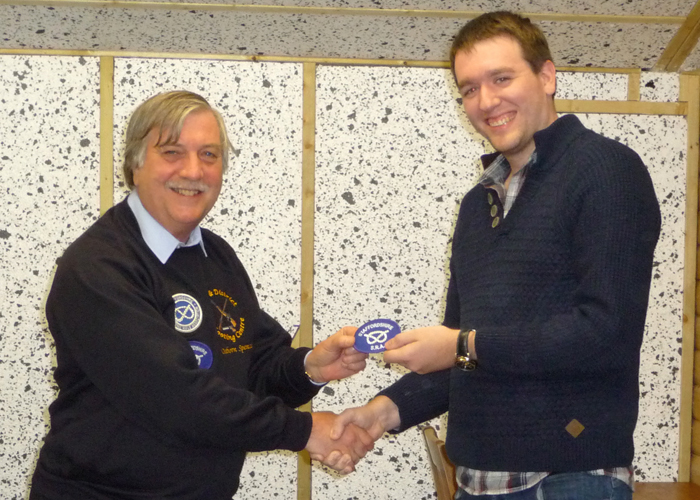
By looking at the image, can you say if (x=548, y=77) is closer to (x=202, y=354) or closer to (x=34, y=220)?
(x=202, y=354)

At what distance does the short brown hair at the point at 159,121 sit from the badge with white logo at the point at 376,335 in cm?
80

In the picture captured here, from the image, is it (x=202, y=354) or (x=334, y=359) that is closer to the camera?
(x=202, y=354)

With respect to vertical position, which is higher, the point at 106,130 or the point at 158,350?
the point at 106,130

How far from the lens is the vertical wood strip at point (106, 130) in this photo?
9.61ft

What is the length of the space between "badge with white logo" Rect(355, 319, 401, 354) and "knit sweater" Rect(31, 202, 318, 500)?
0.92ft

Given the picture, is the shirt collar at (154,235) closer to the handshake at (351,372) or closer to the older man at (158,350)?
the older man at (158,350)

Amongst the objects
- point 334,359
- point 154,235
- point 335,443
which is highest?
point 154,235

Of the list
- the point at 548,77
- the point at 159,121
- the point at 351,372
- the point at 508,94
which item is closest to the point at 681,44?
the point at 548,77

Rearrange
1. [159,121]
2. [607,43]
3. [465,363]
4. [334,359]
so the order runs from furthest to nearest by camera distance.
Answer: [607,43] < [334,359] < [159,121] < [465,363]

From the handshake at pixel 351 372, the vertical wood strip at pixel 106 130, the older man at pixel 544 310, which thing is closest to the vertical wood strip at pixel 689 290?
the handshake at pixel 351 372

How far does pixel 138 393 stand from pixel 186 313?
0.85 ft

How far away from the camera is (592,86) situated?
305cm

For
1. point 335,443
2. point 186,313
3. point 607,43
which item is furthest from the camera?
point 607,43

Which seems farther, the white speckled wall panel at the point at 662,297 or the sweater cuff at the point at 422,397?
the white speckled wall panel at the point at 662,297
